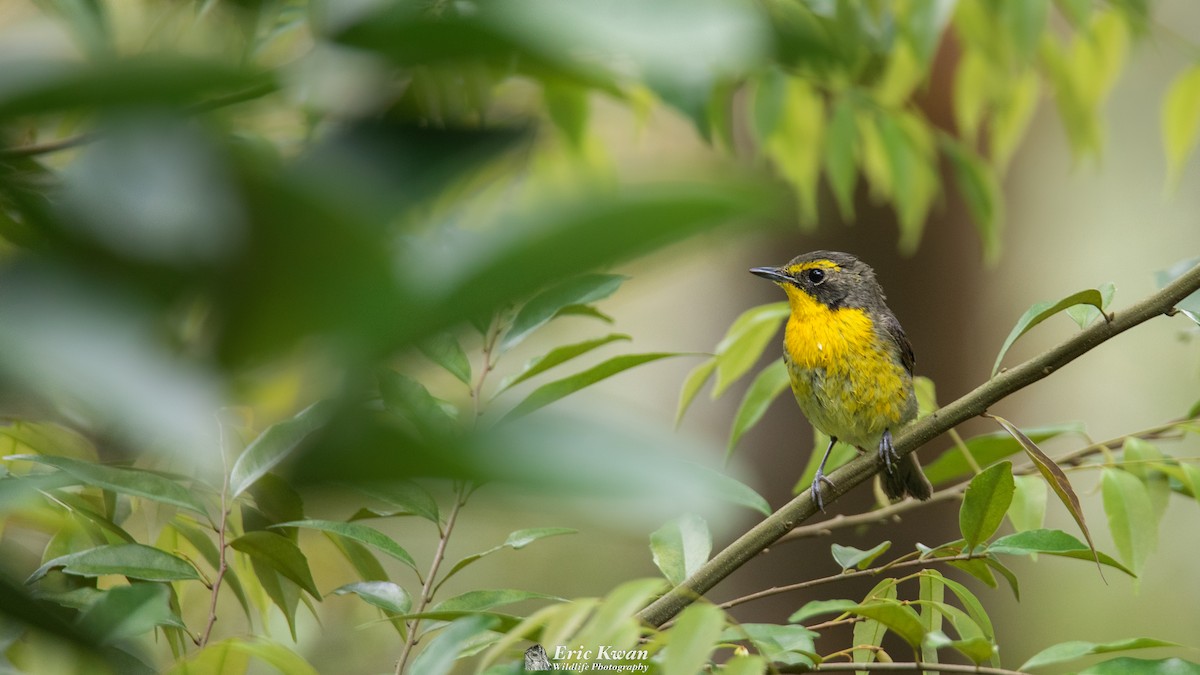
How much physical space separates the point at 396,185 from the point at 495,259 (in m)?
0.06

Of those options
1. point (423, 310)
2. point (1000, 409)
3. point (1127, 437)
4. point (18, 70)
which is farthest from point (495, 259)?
point (1000, 409)

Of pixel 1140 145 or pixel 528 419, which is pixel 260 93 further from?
pixel 1140 145

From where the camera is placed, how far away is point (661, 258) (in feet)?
0.64

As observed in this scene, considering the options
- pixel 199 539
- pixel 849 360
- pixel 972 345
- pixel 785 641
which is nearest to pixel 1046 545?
pixel 785 641

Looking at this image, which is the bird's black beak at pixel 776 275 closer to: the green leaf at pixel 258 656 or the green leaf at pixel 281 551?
the green leaf at pixel 281 551

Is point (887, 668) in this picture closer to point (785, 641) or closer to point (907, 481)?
point (785, 641)

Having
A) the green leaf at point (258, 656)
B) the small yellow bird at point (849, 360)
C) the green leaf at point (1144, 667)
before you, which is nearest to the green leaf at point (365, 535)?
the green leaf at point (258, 656)

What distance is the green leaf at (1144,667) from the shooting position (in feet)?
3.22

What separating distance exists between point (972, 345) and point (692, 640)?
3.40 meters

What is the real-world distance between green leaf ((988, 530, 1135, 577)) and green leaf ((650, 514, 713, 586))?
302 millimetres

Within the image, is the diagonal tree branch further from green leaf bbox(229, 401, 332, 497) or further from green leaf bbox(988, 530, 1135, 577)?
green leaf bbox(229, 401, 332, 497)

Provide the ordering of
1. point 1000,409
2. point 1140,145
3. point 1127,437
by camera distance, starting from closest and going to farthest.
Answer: point 1127,437, point 1000,409, point 1140,145

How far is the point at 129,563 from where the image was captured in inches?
39.1

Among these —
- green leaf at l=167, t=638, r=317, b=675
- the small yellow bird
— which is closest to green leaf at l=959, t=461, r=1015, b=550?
green leaf at l=167, t=638, r=317, b=675
